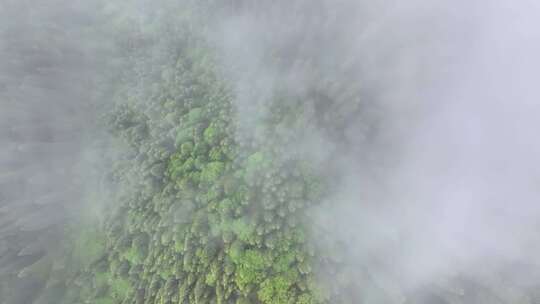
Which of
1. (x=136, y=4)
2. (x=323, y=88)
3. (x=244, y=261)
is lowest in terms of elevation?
(x=244, y=261)

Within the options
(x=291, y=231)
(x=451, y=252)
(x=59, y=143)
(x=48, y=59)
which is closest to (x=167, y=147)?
(x=59, y=143)

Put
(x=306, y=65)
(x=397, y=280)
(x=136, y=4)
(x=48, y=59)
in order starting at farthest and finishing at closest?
1. (x=136, y=4)
2. (x=48, y=59)
3. (x=306, y=65)
4. (x=397, y=280)

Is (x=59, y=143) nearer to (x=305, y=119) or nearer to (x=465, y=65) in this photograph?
(x=305, y=119)

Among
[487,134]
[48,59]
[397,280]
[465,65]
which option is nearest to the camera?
[397,280]

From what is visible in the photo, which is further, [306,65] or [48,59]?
[48,59]

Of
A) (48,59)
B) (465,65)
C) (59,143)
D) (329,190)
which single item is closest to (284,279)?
(329,190)

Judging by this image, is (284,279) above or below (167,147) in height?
below
